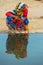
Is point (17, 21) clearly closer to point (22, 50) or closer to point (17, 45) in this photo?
point (17, 45)

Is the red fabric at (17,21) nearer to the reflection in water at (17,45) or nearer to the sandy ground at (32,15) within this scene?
the sandy ground at (32,15)

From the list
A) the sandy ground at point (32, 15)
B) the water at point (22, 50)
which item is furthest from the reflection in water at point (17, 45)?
the sandy ground at point (32, 15)

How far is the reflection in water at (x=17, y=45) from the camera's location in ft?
26.5

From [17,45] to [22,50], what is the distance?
18.4 inches

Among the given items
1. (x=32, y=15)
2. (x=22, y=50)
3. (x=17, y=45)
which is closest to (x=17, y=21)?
(x=17, y=45)

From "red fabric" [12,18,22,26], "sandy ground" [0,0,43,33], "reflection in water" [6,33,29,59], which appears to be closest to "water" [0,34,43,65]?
"reflection in water" [6,33,29,59]

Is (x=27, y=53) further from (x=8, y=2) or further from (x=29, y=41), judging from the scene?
(x=8, y=2)

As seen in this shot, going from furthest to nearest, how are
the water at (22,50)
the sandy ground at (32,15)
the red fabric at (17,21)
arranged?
1. the sandy ground at (32,15)
2. the red fabric at (17,21)
3. the water at (22,50)

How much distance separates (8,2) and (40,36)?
8.95 metres

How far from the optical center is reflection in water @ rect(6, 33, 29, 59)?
318 inches

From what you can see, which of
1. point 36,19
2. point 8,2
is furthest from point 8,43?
point 8,2

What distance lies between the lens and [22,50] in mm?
8367

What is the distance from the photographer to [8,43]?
8.95 metres

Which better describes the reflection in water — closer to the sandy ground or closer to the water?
the water
